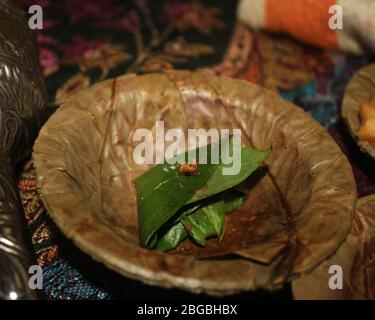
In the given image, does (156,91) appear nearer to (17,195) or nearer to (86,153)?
(86,153)

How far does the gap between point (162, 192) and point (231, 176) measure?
0.60 ft

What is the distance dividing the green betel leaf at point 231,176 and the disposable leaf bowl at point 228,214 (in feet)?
0.39

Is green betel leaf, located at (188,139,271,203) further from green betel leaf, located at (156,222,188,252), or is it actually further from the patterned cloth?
the patterned cloth

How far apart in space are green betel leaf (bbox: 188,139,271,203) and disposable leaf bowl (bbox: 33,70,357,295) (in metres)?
0.12

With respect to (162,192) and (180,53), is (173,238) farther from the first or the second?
(180,53)

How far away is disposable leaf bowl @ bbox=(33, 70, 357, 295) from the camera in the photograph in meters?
1.02

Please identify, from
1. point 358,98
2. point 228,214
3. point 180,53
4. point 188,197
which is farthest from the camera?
point 180,53

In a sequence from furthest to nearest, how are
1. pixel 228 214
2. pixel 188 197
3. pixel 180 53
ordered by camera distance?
1. pixel 180 53
2. pixel 228 214
3. pixel 188 197

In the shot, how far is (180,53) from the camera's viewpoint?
2191mm

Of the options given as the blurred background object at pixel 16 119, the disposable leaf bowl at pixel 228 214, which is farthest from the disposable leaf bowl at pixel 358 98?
the blurred background object at pixel 16 119

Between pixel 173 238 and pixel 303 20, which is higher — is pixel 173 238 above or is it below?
below

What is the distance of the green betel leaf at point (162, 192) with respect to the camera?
1.25 m

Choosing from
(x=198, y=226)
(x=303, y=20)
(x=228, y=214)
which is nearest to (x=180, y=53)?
(x=303, y=20)
